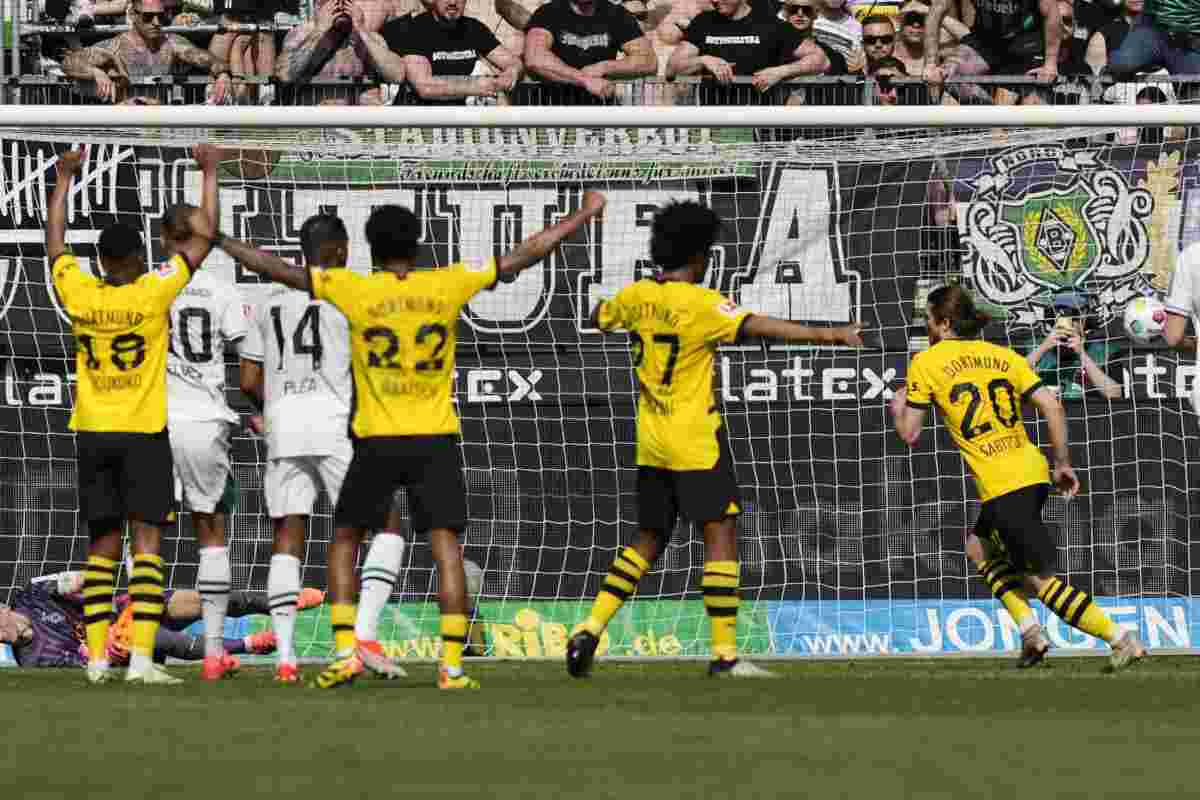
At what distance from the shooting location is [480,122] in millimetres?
12125

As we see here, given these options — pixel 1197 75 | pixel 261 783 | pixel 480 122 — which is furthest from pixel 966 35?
pixel 261 783

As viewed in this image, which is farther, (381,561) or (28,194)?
(28,194)

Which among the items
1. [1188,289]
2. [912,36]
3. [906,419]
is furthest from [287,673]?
[912,36]

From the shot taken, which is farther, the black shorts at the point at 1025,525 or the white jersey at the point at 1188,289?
the white jersey at the point at 1188,289

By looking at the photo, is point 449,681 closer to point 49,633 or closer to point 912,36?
point 49,633

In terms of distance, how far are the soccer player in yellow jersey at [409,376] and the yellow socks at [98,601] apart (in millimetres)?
1128

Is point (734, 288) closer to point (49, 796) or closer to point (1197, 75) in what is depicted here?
point (1197, 75)

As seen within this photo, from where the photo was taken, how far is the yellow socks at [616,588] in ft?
33.1

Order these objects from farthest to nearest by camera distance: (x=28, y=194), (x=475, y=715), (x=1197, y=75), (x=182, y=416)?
(x=1197, y=75)
(x=28, y=194)
(x=182, y=416)
(x=475, y=715)

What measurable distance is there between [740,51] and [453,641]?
7.35m

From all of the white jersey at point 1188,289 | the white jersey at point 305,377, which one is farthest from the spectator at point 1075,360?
the white jersey at point 305,377

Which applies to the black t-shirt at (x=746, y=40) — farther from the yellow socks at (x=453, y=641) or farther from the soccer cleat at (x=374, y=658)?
the yellow socks at (x=453, y=641)

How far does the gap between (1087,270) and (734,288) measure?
206 centimetres

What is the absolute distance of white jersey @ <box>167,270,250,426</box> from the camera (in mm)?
10703
